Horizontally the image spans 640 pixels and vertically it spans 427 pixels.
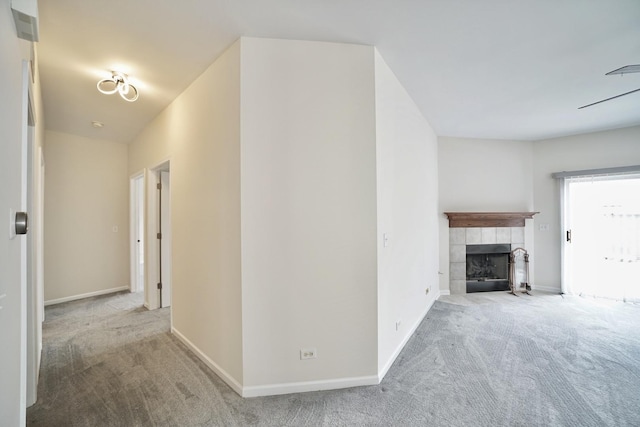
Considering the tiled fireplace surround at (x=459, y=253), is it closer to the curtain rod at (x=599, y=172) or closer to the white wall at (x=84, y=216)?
the curtain rod at (x=599, y=172)

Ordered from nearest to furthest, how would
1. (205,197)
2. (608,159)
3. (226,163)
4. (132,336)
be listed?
(226,163) → (205,197) → (132,336) → (608,159)

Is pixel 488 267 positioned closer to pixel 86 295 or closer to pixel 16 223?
pixel 16 223

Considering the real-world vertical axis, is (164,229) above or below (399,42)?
below

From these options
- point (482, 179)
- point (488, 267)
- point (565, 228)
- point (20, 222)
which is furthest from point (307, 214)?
point (565, 228)

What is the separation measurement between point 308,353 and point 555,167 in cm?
540

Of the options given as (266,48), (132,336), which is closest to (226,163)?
(266,48)

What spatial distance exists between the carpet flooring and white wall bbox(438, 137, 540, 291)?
191cm

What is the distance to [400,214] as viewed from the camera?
2.95 m

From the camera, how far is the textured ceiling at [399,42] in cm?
188

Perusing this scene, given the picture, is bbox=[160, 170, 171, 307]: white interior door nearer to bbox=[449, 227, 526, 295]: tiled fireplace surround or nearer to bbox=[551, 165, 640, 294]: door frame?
bbox=[449, 227, 526, 295]: tiled fireplace surround

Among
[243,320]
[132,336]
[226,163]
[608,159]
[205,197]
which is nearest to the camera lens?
[243,320]

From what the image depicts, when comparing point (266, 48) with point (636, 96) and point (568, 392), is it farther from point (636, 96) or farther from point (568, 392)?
point (636, 96)

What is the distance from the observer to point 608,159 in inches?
179

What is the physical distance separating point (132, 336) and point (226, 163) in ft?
7.79
